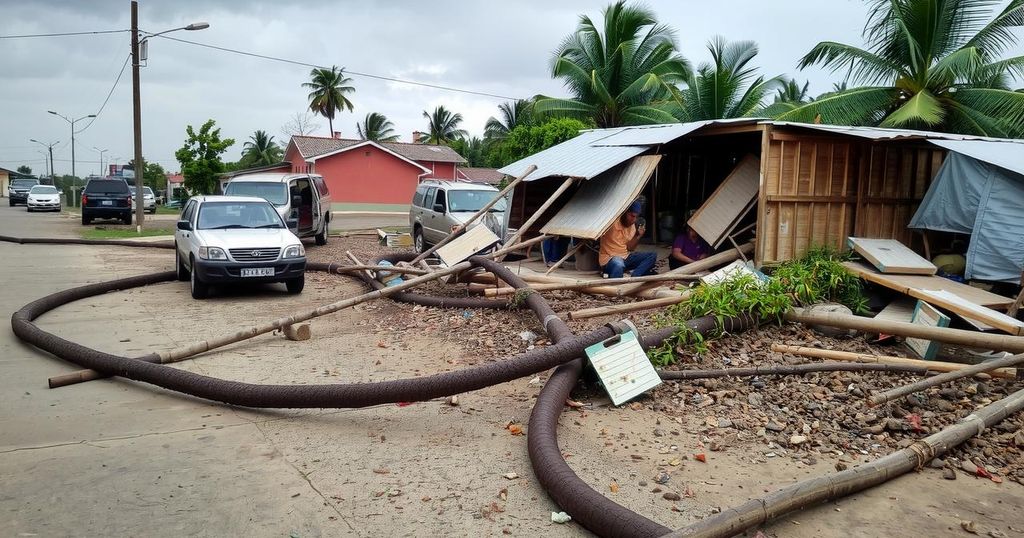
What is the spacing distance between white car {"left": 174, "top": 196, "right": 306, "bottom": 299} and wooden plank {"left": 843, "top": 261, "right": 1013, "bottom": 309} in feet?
28.0

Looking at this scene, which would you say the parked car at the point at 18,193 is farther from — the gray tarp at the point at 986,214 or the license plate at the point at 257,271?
the gray tarp at the point at 986,214

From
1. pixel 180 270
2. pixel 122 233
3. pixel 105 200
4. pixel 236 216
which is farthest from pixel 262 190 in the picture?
pixel 105 200

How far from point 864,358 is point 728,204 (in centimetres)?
482

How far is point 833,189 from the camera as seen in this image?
418 inches

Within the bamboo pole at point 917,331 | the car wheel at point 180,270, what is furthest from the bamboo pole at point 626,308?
the car wheel at point 180,270

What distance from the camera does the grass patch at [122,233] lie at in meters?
23.5

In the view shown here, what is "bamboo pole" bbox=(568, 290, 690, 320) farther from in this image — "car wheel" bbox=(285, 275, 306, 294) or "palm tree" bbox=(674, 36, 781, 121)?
"palm tree" bbox=(674, 36, 781, 121)

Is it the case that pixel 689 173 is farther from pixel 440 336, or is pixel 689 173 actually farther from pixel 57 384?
pixel 57 384

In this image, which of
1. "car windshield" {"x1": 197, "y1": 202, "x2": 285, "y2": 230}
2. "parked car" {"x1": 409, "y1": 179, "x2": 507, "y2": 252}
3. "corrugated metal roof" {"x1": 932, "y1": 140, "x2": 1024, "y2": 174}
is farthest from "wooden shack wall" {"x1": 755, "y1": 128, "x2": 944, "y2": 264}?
"car windshield" {"x1": 197, "y1": 202, "x2": 285, "y2": 230}

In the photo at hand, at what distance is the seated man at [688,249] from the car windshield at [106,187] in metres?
25.0

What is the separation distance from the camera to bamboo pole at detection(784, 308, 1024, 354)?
237 inches

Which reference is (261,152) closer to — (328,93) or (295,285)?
(328,93)

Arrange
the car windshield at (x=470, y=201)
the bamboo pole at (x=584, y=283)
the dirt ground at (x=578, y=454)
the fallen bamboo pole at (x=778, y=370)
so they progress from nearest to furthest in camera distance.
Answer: the dirt ground at (x=578, y=454) → the fallen bamboo pole at (x=778, y=370) → the bamboo pole at (x=584, y=283) → the car windshield at (x=470, y=201)

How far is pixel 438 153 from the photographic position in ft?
166
